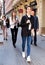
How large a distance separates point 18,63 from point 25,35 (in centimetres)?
112

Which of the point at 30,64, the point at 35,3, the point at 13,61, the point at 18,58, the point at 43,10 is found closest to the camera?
the point at 30,64

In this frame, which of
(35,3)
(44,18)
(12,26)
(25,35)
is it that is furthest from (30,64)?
(35,3)

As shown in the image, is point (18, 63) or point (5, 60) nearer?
point (18, 63)

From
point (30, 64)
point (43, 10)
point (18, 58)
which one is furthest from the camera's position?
point (43, 10)

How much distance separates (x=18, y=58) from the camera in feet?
35.0

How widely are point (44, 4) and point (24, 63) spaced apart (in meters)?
15.3

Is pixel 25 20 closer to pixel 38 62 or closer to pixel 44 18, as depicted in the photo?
pixel 38 62

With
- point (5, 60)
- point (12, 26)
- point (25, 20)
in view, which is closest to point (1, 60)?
point (5, 60)

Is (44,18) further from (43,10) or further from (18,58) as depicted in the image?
(18,58)

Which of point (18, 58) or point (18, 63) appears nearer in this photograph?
point (18, 63)

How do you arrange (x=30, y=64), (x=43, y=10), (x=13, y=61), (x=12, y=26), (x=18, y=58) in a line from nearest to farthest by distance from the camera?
1. (x=30, y=64)
2. (x=13, y=61)
3. (x=18, y=58)
4. (x=12, y=26)
5. (x=43, y=10)

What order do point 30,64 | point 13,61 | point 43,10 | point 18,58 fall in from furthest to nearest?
point 43,10, point 18,58, point 13,61, point 30,64

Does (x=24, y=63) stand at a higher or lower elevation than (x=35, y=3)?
lower

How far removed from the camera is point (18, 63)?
952 cm
